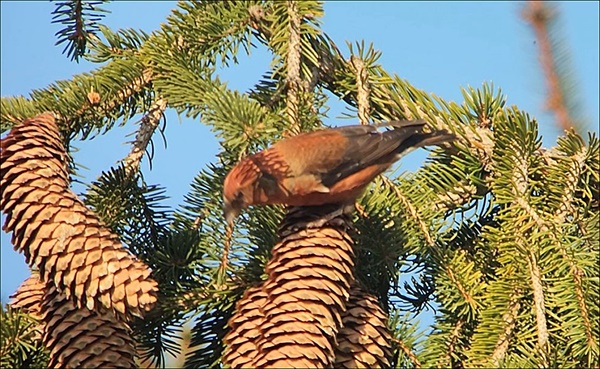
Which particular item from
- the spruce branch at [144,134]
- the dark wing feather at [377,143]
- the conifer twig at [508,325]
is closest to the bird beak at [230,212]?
the dark wing feather at [377,143]

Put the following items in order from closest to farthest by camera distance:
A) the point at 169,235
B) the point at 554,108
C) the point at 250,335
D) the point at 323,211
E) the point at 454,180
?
the point at 250,335, the point at 323,211, the point at 169,235, the point at 454,180, the point at 554,108

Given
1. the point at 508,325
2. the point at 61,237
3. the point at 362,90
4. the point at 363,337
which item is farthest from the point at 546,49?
the point at 61,237

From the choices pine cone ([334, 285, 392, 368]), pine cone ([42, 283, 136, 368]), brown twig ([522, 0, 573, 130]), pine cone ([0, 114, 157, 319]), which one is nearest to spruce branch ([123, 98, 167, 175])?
pine cone ([0, 114, 157, 319])

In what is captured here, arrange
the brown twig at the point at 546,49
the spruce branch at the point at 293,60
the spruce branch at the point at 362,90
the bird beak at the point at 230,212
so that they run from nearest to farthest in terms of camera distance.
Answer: the bird beak at the point at 230,212
the spruce branch at the point at 293,60
the spruce branch at the point at 362,90
the brown twig at the point at 546,49

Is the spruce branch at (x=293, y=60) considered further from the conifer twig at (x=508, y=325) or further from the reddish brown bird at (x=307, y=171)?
the conifer twig at (x=508, y=325)

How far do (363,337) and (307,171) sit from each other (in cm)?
30

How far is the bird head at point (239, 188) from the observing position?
1.56 m

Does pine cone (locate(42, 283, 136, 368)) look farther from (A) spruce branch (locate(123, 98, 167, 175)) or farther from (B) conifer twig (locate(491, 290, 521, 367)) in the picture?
(B) conifer twig (locate(491, 290, 521, 367))

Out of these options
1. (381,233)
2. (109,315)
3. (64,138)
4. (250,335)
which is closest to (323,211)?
(381,233)

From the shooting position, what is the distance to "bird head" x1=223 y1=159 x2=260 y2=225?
1.56 meters

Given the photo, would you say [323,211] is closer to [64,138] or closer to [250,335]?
[250,335]

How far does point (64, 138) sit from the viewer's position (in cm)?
179

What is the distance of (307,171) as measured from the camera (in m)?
1.58

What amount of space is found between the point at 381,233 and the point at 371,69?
430mm
